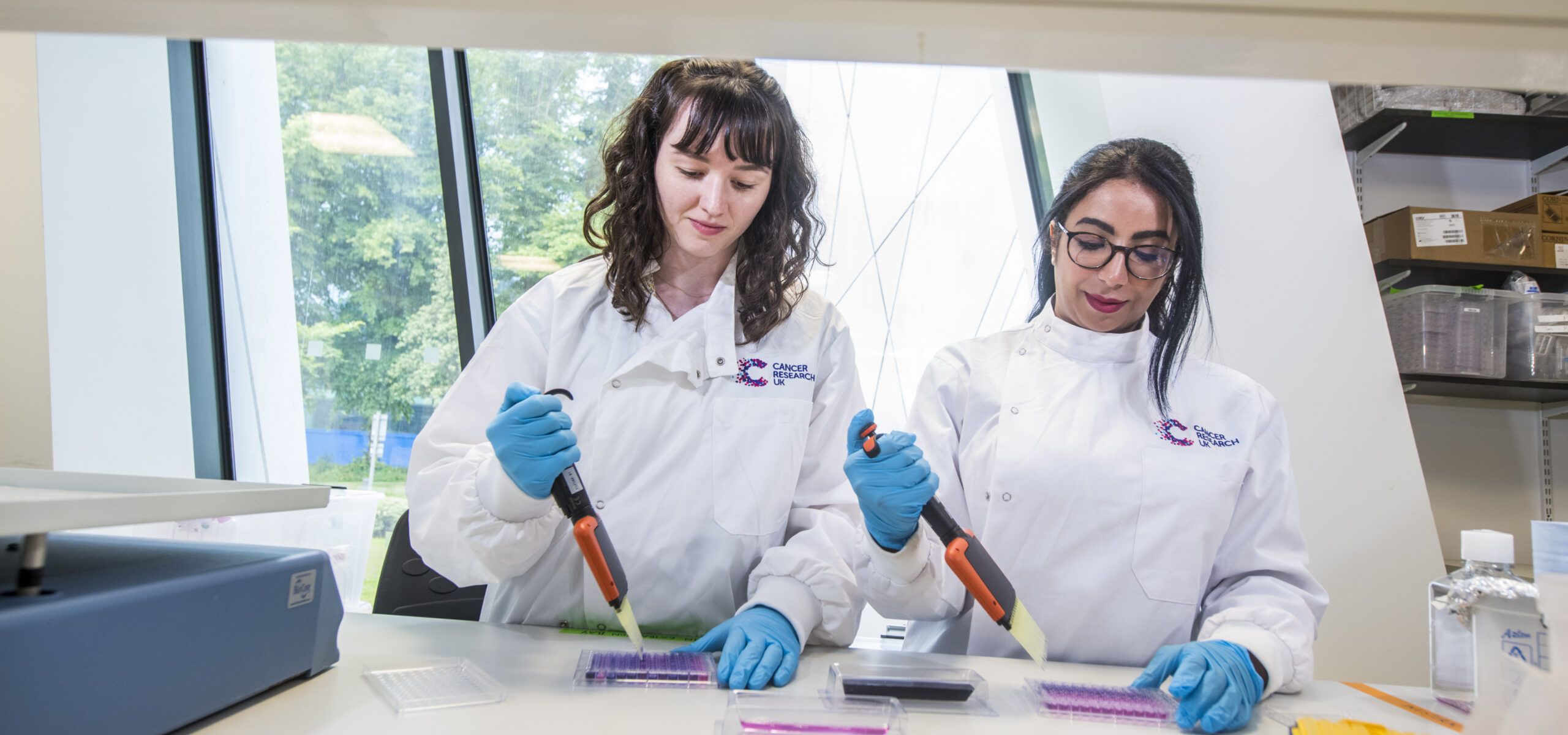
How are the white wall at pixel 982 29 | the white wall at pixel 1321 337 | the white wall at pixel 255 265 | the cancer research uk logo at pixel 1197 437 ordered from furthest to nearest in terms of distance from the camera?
the white wall at pixel 255 265 < the white wall at pixel 1321 337 < the cancer research uk logo at pixel 1197 437 < the white wall at pixel 982 29

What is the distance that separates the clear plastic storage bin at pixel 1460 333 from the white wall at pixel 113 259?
3.98m

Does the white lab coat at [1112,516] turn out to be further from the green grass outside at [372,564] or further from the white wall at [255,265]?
the white wall at [255,265]

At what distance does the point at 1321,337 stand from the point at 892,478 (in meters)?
1.76

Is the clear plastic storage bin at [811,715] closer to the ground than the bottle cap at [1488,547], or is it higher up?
closer to the ground

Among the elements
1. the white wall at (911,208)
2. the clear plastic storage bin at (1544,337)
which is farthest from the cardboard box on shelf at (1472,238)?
the white wall at (911,208)

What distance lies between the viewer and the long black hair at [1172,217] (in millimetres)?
1347

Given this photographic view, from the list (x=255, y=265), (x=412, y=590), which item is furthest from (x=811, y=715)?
(x=255, y=265)

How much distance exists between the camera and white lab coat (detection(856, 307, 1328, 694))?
1254mm

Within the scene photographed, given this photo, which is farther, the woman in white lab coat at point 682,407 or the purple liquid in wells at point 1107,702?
the woman in white lab coat at point 682,407

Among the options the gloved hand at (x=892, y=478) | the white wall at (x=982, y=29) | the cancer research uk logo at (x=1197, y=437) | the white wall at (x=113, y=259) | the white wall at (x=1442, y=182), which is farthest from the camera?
the white wall at (x=1442, y=182)

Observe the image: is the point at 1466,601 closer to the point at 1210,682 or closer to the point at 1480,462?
the point at 1210,682

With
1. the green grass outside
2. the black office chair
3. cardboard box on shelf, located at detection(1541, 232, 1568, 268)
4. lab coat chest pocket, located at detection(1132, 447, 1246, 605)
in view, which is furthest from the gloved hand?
the green grass outside

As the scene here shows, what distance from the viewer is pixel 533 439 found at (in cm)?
98

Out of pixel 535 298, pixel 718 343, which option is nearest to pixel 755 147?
pixel 718 343
